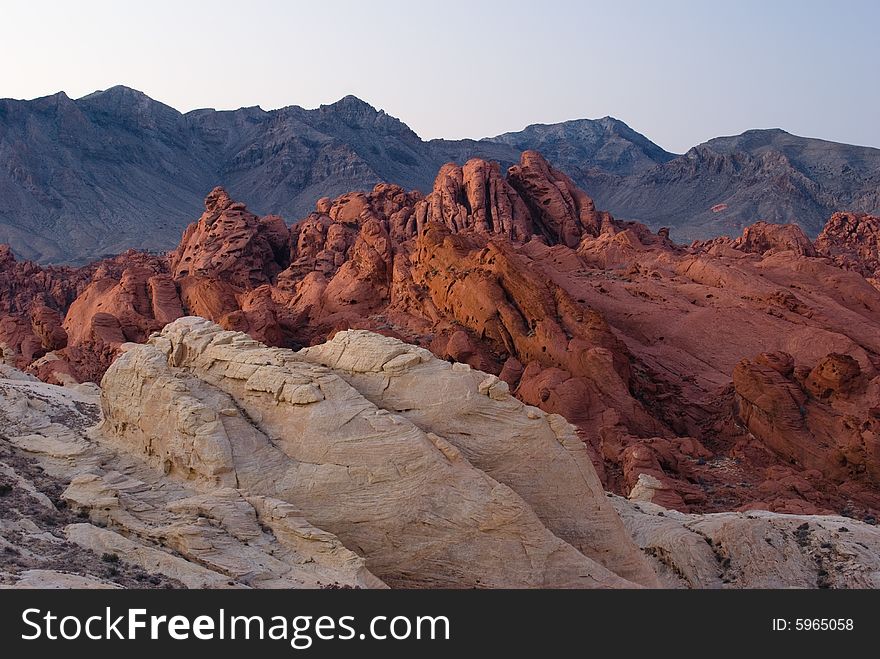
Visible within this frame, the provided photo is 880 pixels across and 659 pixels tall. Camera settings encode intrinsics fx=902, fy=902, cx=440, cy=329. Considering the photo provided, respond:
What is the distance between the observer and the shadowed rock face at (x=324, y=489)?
48.8 feet

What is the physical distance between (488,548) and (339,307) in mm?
40460

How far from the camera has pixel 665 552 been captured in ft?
70.5

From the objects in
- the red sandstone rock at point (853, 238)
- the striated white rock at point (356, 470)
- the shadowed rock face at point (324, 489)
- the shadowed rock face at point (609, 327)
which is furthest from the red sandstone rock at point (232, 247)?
the red sandstone rock at point (853, 238)

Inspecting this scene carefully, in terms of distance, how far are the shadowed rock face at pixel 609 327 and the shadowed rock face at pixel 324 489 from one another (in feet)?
40.0

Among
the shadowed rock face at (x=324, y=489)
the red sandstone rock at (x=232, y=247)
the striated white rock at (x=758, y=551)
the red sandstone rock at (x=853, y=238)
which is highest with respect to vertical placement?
the red sandstone rock at (x=853, y=238)

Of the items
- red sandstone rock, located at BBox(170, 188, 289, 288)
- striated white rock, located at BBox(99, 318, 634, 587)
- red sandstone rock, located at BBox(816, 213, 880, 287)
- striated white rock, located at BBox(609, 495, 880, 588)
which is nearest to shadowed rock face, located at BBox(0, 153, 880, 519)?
red sandstone rock, located at BBox(170, 188, 289, 288)

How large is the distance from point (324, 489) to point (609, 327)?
100ft

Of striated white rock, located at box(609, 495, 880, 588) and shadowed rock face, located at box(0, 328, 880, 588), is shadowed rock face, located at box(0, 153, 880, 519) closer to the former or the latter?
striated white rock, located at box(609, 495, 880, 588)

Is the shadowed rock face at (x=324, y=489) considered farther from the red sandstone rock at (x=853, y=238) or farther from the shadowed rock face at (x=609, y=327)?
the red sandstone rock at (x=853, y=238)

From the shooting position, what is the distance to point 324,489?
16.4 m

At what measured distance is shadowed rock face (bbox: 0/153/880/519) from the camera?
35.4m

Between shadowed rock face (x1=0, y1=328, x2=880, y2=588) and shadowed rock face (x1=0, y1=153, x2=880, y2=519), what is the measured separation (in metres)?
12.2
